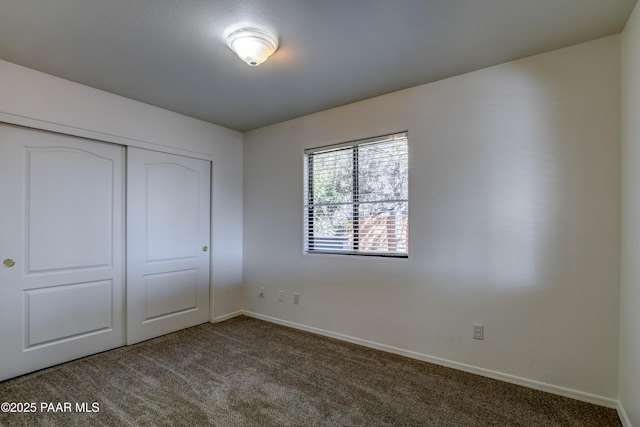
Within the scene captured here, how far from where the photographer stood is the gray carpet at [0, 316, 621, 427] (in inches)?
77.2

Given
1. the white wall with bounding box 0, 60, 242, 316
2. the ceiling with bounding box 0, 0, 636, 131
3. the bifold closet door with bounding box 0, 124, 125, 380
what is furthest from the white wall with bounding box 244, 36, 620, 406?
the bifold closet door with bounding box 0, 124, 125, 380

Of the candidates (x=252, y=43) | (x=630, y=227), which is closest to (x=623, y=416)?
(x=630, y=227)

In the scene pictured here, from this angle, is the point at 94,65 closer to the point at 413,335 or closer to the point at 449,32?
the point at 449,32

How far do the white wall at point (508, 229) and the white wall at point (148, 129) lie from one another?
154 cm

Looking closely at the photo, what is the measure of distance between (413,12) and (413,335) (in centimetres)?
256

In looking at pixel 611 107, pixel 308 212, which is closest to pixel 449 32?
pixel 611 107

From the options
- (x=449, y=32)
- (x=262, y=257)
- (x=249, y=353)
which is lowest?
(x=249, y=353)

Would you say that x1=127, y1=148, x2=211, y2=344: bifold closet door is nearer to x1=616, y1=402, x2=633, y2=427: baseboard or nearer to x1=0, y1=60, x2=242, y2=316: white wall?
Answer: x1=0, y1=60, x2=242, y2=316: white wall

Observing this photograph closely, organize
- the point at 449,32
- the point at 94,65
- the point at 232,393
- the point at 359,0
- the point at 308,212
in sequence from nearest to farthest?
the point at 359,0, the point at 449,32, the point at 232,393, the point at 94,65, the point at 308,212

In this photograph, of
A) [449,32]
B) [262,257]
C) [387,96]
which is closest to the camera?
[449,32]

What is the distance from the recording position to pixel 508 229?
241 centimetres

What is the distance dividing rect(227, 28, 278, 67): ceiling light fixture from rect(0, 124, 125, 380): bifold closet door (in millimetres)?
1865

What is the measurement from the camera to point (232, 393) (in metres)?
2.26

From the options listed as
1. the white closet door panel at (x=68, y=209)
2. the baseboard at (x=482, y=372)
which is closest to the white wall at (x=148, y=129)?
the white closet door panel at (x=68, y=209)
